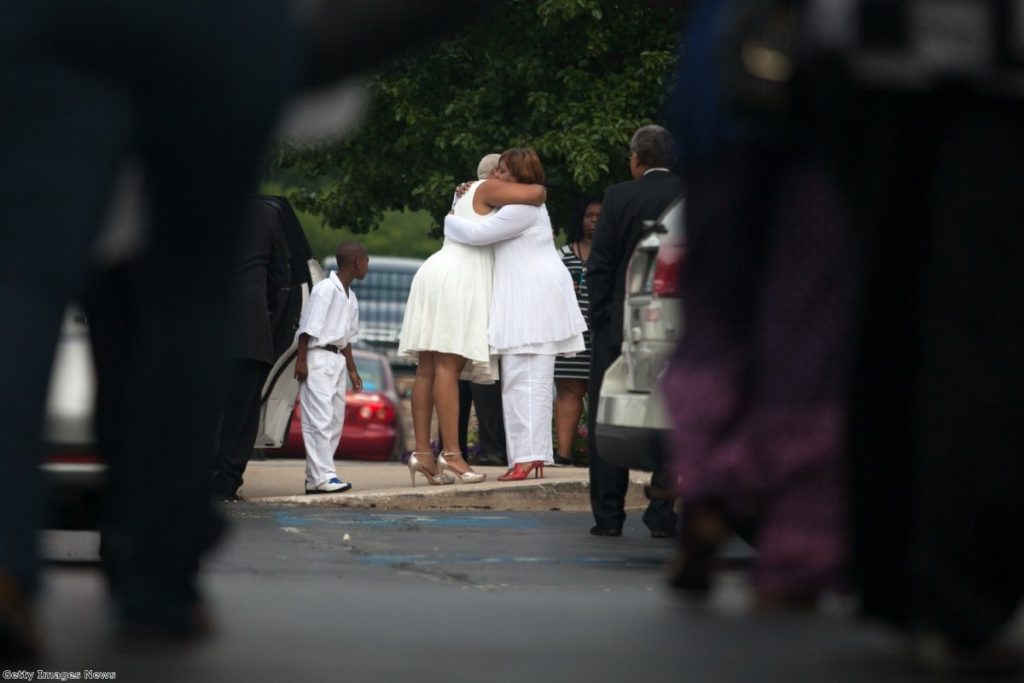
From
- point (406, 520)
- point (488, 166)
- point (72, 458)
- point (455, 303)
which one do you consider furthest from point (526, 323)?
point (72, 458)

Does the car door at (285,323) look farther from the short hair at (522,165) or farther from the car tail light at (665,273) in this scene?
the car tail light at (665,273)

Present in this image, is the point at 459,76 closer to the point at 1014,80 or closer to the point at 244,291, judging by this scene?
the point at 244,291

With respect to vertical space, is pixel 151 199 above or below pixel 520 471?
above

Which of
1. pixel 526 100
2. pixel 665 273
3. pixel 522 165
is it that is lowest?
pixel 665 273

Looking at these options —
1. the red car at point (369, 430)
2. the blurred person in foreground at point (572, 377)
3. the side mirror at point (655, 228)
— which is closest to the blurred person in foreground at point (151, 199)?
the side mirror at point (655, 228)

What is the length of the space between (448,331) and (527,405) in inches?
26.7

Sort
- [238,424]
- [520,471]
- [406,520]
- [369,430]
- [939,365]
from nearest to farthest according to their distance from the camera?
[939,365]
[406,520]
[238,424]
[520,471]
[369,430]

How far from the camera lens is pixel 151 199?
346cm

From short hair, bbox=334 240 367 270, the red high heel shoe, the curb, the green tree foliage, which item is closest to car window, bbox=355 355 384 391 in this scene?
the green tree foliage

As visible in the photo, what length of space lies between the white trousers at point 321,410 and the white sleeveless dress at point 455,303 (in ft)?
1.65

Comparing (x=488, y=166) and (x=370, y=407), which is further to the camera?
(x=370, y=407)

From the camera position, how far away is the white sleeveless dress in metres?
13.0

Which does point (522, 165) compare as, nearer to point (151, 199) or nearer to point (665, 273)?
point (665, 273)

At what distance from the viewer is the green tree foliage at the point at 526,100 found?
80.1 ft
